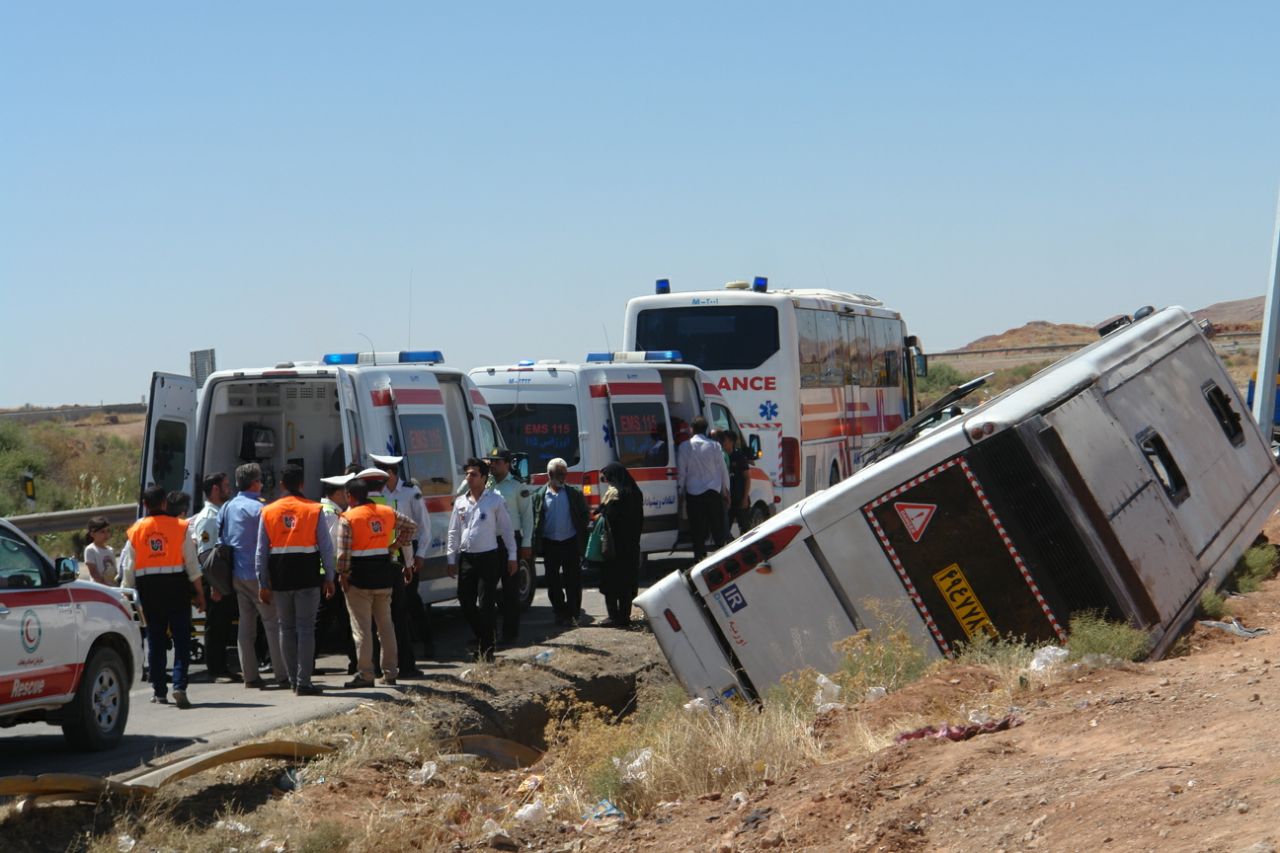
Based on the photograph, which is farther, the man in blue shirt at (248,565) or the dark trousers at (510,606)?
the dark trousers at (510,606)

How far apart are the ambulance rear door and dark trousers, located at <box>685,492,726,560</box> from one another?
606cm

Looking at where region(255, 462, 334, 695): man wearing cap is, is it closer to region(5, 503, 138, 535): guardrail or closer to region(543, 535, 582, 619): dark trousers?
region(543, 535, 582, 619): dark trousers

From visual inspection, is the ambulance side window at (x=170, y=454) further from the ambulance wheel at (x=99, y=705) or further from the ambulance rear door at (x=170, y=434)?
the ambulance wheel at (x=99, y=705)

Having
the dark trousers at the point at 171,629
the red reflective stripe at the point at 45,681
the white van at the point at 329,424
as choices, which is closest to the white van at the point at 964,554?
the red reflective stripe at the point at 45,681

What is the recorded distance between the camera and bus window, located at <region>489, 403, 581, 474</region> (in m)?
18.1

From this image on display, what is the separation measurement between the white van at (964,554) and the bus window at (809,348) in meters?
11.4

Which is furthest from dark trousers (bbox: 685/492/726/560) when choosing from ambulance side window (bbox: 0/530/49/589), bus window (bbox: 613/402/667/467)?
ambulance side window (bbox: 0/530/49/589)

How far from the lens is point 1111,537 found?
951cm

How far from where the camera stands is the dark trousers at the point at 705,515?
1816 centimetres

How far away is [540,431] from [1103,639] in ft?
32.9

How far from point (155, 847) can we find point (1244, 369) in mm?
62945

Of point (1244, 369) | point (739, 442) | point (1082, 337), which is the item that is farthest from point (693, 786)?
point (1082, 337)

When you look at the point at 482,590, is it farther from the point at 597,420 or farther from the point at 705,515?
the point at 705,515

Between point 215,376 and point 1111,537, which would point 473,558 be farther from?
point 1111,537
